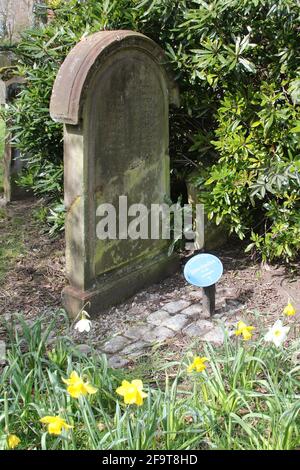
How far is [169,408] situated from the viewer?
258 cm

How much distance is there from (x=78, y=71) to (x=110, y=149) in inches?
21.9

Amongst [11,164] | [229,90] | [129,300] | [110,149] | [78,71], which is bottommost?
[129,300]

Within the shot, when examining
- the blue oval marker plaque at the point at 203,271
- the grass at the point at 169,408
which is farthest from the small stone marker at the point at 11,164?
the grass at the point at 169,408

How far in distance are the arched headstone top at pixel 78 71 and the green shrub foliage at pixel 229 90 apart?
1.71 feet

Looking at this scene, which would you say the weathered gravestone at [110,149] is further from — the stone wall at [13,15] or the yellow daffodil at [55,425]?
the stone wall at [13,15]

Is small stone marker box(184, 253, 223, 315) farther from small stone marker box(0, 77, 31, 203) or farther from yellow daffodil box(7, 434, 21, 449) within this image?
small stone marker box(0, 77, 31, 203)

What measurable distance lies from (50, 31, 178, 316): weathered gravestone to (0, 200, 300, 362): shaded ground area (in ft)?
0.55

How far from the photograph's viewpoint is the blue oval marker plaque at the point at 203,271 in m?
3.95

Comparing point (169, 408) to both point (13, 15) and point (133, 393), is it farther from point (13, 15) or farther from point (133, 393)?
point (13, 15)

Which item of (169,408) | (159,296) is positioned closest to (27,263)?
(159,296)

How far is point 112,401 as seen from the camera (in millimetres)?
2879

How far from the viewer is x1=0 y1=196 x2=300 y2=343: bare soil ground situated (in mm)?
4223

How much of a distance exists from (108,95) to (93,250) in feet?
3.27

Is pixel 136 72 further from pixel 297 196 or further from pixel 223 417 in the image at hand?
pixel 223 417
